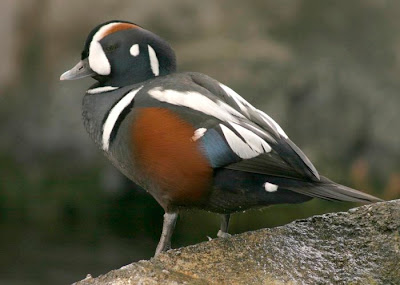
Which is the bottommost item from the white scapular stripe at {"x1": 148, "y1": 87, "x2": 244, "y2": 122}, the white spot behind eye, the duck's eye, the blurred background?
the blurred background

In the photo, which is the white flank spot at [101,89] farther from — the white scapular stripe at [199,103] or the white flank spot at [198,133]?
the white flank spot at [198,133]

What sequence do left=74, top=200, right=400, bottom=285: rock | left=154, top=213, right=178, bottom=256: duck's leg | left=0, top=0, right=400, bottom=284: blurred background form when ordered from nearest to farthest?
left=74, top=200, right=400, bottom=285: rock, left=154, top=213, right=178, bottom=256: duck's leg, left=0, top=0, right=400, bottom=284: blurred background

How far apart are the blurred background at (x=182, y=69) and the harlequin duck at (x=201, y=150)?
2.84m

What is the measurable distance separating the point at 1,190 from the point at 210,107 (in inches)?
159

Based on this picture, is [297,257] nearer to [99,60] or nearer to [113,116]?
[113,116]

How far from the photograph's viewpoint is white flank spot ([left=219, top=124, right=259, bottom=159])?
2.29m

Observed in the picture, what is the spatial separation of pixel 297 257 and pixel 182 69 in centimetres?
376

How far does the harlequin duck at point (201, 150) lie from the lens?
7.55ft

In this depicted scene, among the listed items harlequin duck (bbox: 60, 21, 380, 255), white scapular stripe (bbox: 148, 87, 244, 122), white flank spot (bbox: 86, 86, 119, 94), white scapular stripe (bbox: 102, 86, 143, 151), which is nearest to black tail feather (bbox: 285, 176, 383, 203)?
harlequin duck (bbox: 60, 21, 380, 255)

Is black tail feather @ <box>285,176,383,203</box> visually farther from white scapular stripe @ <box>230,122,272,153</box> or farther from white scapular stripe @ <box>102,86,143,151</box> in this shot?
white scapular stripe @ <box>102,86,143,151</box>

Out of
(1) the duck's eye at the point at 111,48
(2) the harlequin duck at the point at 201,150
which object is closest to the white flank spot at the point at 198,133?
(2) the harlequin duck at the point at 201,150

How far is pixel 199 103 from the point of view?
7.74 feet

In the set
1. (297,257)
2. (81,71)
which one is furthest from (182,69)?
(297,257)

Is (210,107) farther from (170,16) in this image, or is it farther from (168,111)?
(170,16)
